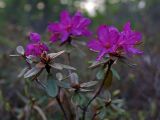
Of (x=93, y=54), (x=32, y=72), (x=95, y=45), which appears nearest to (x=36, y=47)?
(x=32, y=72)

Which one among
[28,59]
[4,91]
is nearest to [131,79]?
[4,91]

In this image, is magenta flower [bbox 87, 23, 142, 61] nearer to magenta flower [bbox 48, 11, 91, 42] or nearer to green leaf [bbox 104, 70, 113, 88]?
green leaf [bbox 104, 70, 113, 88]

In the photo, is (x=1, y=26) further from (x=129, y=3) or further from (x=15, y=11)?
(x=129, y=3)

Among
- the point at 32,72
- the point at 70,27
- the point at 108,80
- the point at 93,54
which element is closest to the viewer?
the point at 32,72

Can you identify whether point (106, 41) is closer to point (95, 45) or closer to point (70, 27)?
point (95, 45)

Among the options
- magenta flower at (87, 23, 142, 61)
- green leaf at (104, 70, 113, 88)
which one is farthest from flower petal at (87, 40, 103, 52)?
green leaf at (104, 70, 113, 88)

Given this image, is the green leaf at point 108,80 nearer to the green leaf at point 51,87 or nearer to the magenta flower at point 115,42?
the magenta flower at point 115,42

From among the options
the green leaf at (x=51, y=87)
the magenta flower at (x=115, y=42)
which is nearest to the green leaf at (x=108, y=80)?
the magenta flower at (x=115, y=42)
